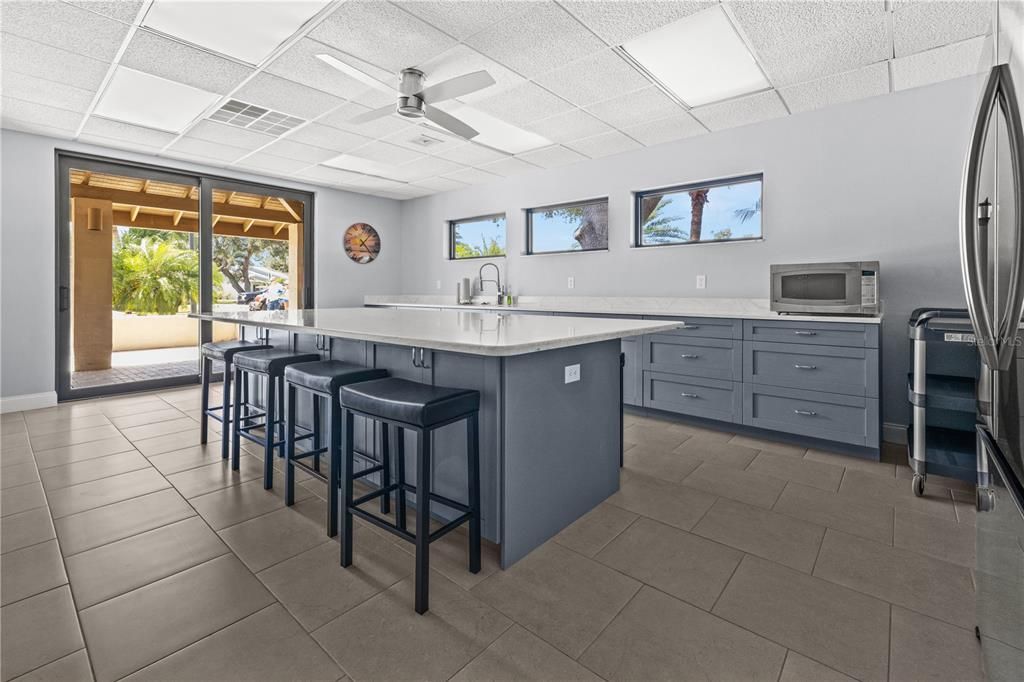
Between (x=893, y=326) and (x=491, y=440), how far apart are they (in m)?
3.18

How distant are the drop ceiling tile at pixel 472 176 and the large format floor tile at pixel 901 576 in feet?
15.9

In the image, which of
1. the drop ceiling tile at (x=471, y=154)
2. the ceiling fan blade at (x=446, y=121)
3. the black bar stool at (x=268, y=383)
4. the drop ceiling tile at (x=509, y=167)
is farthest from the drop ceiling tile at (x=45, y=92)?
the drop ceiling tile at (x=509, y=167)

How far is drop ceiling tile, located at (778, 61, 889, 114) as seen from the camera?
3.09 metres

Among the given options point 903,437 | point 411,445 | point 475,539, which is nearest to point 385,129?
point 411,445

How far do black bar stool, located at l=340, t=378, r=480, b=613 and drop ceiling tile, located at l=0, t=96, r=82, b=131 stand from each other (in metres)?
3.88

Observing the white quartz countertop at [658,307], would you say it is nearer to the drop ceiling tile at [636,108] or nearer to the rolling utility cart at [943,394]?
the rolling utility cart at [943,394]

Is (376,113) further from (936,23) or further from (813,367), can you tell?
(813,367)

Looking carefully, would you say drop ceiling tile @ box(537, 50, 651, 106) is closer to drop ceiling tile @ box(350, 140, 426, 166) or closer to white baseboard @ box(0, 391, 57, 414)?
drop ceiling tile @ box(350, 140, 426, 166)

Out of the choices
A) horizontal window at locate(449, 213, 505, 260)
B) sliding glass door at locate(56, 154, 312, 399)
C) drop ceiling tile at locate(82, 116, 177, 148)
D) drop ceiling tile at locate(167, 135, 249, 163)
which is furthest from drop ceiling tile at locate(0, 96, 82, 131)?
horizontal window at locate(449, 213, 505, 260)

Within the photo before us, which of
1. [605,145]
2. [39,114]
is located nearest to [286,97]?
[39,114]

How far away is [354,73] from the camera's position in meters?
3.13

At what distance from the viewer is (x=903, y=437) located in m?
3.37

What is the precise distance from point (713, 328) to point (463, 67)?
8.27 ft

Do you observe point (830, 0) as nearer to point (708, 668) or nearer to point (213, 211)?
point (708, 668)
